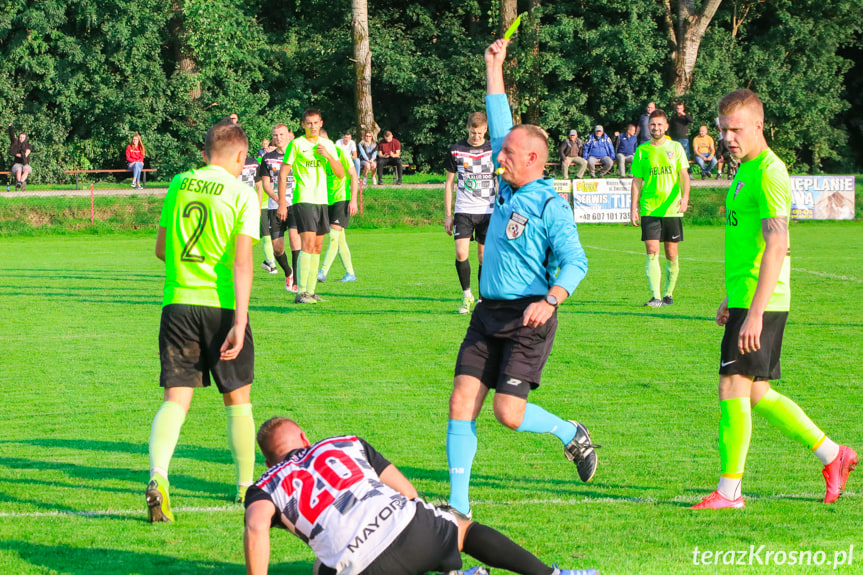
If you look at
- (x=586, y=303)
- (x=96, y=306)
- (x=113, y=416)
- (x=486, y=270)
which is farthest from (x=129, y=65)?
(x=486, y=270)

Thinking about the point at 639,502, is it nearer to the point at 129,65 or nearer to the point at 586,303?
the point at 586,303

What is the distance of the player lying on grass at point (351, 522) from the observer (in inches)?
145

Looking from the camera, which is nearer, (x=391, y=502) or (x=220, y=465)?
(x=391, y=502)

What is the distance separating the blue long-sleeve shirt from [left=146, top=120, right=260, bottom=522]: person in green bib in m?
1.27

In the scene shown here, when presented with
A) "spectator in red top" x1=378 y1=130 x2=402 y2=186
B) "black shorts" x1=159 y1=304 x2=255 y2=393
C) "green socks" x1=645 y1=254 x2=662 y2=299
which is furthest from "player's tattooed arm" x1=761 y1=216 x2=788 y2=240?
"spectator in red top" x1=378 y1=130 x2=402 y2=186

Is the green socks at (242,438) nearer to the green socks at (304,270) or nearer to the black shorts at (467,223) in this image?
the black shorts at (467,223)

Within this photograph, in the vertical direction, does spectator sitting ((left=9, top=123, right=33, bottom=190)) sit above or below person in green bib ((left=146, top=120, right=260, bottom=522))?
above

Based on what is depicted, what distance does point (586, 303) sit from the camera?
13008mm

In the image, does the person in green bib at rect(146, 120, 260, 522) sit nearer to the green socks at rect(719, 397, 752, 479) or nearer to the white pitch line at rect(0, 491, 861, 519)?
the white pitch line at rect(0, 491, 861, 519)

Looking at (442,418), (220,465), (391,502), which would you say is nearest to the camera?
(391,502)

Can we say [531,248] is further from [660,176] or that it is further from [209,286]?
[660,176]

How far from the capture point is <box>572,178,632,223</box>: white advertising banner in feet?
91.7

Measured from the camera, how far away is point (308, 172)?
1301cm

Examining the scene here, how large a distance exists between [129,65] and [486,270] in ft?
120
